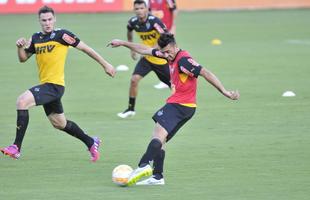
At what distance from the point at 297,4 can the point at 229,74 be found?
1839 cm

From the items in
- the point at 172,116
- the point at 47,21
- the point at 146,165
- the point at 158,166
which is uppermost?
the point at 47,21

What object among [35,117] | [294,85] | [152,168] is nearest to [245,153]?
[152,168]

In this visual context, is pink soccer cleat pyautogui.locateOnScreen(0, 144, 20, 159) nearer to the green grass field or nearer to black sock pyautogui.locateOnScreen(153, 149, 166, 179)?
the green grass field

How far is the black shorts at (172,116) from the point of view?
1021 centimetres

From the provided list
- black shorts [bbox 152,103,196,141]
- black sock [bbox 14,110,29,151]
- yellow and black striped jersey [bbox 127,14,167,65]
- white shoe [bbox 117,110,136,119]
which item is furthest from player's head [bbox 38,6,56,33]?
white shoe [bbox 117,110,136,119]

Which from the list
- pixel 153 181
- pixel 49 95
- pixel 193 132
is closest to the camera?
pixel 153 181

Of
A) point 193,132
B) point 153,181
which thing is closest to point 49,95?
point 153,181

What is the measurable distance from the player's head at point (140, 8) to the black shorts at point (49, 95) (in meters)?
3.86

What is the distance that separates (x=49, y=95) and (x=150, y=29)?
14.3 feet

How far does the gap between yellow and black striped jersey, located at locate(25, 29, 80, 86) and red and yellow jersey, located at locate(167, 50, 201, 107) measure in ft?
6.15

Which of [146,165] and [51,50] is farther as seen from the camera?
[51,50]

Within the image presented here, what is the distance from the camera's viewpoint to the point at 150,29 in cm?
1546

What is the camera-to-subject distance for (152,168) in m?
10.3

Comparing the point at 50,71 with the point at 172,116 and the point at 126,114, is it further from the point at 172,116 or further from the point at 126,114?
the point at 126,114
